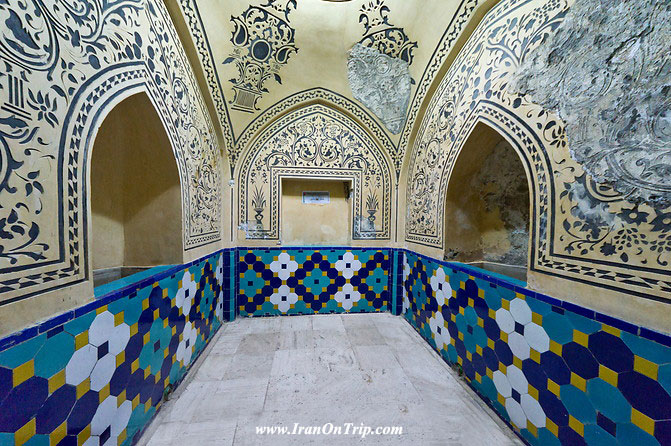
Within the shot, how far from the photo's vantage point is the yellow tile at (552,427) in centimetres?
104

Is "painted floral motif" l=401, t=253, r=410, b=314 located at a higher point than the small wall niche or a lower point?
lower

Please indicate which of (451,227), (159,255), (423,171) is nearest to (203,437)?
(159,255)

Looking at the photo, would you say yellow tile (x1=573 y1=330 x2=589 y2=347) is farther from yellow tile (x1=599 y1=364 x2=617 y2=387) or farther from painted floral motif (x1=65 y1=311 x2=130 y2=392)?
painted floral motif (x1=65 y1=311 x2=130 y2=392)

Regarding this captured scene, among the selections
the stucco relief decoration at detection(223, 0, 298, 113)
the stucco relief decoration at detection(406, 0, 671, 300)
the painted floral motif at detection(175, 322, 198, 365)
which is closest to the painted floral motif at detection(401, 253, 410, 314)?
the stucco relief decoration at detection(406, 0, 671, 300)

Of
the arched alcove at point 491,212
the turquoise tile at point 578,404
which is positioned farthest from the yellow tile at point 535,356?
the arched alcove at point 491,212

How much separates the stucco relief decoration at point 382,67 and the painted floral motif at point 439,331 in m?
1.80

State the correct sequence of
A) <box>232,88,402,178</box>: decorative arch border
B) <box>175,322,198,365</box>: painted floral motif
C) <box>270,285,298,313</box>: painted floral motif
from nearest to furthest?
<box>175,322,198,365</box>: painted floral motif < <box>232,88,402,178</box>: decorative arch border < <box>270,285,298,313</box>: painted floral motif

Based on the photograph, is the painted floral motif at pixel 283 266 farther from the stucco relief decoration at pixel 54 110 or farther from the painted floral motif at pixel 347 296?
the stucco relief decoration at pixel 54 110

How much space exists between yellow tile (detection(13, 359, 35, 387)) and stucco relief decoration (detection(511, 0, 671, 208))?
6.77 ft

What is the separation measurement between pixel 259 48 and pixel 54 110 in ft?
4.89

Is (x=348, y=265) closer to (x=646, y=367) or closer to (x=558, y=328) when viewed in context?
(x=558, y=328)

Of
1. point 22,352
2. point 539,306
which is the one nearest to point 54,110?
point 22,352

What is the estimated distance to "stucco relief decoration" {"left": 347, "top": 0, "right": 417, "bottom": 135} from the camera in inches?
69.9

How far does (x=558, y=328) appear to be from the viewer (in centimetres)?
104
